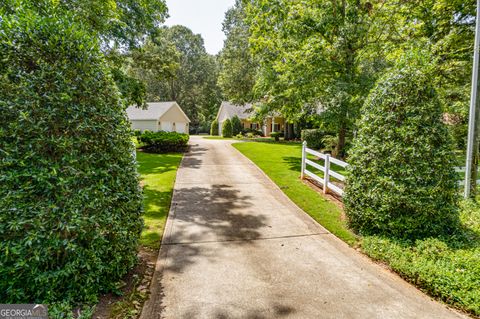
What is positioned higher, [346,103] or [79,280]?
[346,103]

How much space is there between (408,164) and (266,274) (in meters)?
3.40

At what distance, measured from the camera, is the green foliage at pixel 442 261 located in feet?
12.3

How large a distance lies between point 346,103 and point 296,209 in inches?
262

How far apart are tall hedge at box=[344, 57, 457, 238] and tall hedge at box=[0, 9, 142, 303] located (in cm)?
466

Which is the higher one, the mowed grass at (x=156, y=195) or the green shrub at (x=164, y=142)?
the green shrub at (x=164, y=142)

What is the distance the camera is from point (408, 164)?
208 inches

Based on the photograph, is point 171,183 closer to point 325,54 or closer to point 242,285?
point 242,285

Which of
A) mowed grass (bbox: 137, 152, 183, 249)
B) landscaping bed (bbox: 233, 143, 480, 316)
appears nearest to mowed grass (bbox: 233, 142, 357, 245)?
landscaping bed (bbox: 233, 143, 480, 316)

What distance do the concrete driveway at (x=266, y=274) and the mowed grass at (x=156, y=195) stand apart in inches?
10.3

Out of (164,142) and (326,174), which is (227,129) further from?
(326,174)

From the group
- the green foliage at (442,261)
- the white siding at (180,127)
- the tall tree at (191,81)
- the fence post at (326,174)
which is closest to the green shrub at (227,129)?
the white siding at (180,127)

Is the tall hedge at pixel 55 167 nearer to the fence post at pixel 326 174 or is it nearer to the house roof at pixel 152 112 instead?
the fence post at pixel 326 174

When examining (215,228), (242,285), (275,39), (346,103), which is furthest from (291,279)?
(275,39)

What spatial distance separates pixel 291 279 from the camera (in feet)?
14.1
